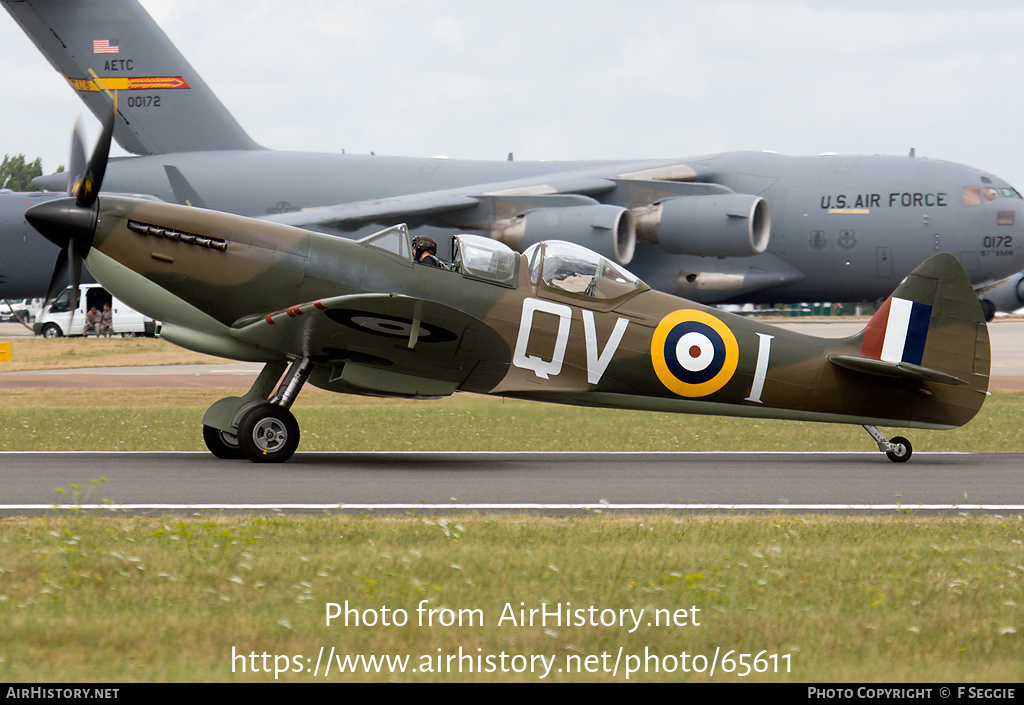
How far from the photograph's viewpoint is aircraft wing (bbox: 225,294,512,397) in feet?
34.8

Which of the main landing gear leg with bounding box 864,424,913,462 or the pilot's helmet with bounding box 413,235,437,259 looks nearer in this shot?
the pilot's helmet with bounding box 413,235,437,259

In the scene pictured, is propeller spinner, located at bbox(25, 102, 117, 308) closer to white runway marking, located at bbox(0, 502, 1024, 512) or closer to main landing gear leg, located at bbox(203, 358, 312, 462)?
main landing gear leg, located at bbox(203, 358, 312, 462)

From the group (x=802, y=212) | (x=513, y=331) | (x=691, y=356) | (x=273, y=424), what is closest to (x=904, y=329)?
(x=691, y=356)

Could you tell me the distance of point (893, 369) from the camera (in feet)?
39.1

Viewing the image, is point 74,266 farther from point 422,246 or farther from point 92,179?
point 422,246

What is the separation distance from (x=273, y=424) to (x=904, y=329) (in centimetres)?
655

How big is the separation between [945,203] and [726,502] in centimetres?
1807

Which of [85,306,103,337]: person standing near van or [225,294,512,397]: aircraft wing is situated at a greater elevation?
[225,294,512,397]: aircraft wing

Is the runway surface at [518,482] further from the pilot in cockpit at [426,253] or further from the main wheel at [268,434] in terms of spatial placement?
the pilot in cockpit at [426,253]

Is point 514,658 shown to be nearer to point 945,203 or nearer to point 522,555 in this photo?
point 522,555

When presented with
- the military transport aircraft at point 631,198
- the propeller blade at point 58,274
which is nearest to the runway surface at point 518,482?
the propeller blade at point 58,274

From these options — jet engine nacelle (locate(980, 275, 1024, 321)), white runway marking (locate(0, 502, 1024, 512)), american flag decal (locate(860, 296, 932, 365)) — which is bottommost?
jet engine nacelle (locate(980, 275, 1024, 321))

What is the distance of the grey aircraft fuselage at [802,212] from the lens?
24906 mm

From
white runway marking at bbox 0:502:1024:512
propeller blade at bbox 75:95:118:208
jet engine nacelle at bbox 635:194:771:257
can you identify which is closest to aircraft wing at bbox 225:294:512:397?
propeller blade at bbox 75:95:118:208
